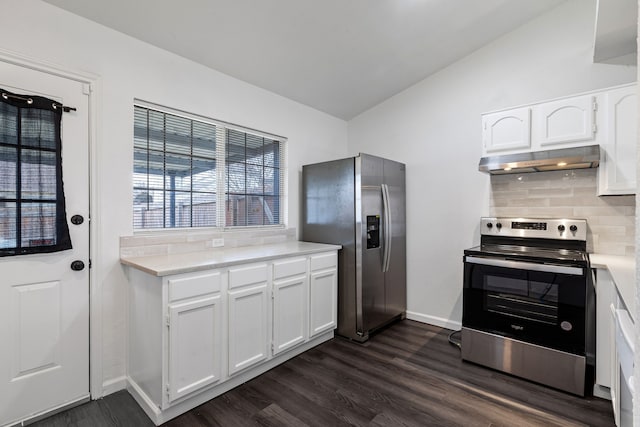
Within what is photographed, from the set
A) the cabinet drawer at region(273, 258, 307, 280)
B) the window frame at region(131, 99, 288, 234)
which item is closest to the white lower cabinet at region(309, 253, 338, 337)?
the cabinet drawer at region(273, 258, 307, 280)

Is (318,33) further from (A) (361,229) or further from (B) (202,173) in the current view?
(A) (361,229)

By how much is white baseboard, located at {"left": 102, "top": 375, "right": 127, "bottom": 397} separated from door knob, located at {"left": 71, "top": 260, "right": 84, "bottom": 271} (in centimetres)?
83

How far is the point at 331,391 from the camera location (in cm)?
223

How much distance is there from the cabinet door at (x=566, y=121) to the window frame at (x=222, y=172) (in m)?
2.44

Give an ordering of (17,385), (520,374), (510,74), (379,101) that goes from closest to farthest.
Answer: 1. (17,385)
2. (520,374)
3. (510,74)
4. (379,101)

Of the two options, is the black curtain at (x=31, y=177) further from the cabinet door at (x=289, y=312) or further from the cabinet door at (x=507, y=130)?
the cabinet door at (x=507, y=130)

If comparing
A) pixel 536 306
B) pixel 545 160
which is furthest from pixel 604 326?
pixel 545 160

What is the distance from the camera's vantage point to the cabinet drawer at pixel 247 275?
219 centimetres

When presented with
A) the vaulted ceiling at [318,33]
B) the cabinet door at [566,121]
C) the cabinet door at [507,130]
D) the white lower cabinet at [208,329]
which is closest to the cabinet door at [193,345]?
the white lower cabinet at [208,329]

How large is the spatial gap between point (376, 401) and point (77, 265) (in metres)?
2.21

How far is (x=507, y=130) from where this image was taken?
8.95ft

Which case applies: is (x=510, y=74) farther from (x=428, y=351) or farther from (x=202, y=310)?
(x=202, y=310)

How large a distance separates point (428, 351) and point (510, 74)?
277 cm

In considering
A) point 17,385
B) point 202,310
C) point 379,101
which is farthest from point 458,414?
point 379,101
